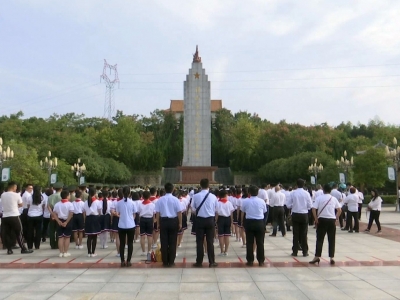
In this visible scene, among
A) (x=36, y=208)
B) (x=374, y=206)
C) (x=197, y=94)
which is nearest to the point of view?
(x=36, y=208)

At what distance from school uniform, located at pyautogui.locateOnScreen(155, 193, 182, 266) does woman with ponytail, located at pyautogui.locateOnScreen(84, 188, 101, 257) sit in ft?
7.37

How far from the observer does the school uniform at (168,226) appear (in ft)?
28.3

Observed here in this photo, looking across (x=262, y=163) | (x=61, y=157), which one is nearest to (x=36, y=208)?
(x=61, y=157)

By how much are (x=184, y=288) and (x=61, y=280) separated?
2170mm

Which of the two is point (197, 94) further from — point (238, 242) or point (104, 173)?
point (238, 242)

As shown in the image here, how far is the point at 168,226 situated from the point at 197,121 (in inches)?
1396

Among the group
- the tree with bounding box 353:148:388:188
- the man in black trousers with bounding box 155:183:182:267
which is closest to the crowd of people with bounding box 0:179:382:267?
the man in black trousers with bounding box 155:183:182:267

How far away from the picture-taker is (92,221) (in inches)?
407

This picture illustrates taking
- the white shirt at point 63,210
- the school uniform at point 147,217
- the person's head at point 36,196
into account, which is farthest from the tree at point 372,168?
the white shirt at point 63,210

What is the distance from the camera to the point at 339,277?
24.4ft

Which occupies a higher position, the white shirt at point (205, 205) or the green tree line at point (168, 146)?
Result: the green tree line at point (168, 146)

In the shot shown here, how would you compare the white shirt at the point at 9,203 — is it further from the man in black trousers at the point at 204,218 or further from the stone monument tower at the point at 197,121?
the stone monument tower at the point at 197,121

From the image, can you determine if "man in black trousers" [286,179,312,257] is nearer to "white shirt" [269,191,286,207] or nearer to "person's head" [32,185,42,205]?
"white shirt" [269,191,286,207]

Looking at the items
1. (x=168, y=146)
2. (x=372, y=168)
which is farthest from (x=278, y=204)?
(x=168, y=146)
